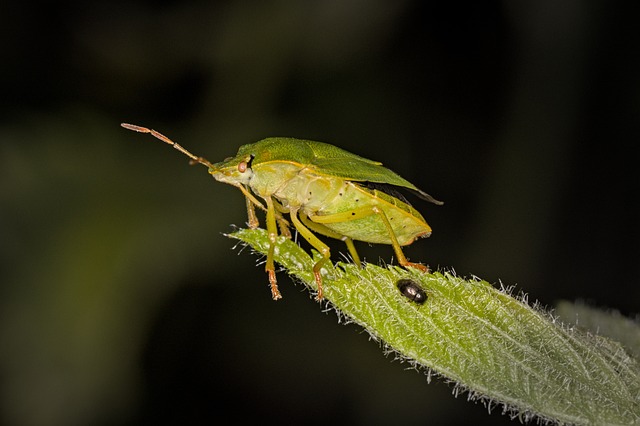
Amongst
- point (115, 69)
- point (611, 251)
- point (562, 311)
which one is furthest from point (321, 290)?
point (611, 251)

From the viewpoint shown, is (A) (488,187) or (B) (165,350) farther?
(A) (488,187)

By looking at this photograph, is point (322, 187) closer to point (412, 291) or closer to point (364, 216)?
point (364, 216)

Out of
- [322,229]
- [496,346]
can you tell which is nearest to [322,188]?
[322,229]

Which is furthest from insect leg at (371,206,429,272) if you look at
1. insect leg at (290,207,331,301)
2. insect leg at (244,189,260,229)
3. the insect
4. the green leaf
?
the green leaf

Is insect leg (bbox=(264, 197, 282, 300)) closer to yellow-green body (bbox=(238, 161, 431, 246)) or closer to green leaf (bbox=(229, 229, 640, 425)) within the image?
yellow-green body (bbox=(238, 161, 431, 246))

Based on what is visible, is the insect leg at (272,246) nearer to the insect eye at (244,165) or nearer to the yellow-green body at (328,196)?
the yellow-green body at (328,196)

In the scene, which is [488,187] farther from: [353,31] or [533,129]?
[353,31]
